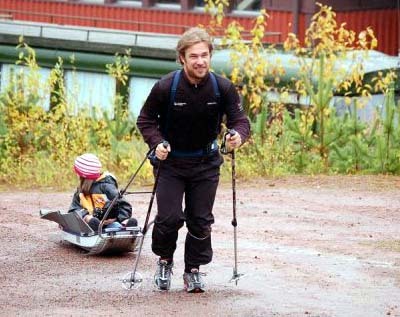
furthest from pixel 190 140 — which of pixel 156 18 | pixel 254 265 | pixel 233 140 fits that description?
pixel 156 18

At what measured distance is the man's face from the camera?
8586 millimetres

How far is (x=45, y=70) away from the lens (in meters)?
28.2

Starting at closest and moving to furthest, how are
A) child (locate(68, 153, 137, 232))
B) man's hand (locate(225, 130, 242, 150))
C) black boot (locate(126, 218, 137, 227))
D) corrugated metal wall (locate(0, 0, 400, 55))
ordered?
man's hand (locate(225, 130, 242, 150))
black boot (locate(126, 218, 137, 227))
child (locate(68, 153, 137, 232))
corrugated metal wall (locate(0, 0, 400, 55))

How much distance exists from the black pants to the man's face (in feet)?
1.99

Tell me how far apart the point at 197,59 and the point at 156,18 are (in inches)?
882

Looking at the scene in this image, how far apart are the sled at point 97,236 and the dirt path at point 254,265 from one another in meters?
0.08

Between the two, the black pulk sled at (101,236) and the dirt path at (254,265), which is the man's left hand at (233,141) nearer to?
the dirt path at (254,265)

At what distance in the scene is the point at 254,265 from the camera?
10070 mm

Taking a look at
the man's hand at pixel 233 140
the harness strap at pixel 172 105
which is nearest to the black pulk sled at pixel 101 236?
the harness strap at pixel 172 105

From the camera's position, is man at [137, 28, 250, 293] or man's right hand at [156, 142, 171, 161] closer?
man's right hand at [156, 142, 171, 161]

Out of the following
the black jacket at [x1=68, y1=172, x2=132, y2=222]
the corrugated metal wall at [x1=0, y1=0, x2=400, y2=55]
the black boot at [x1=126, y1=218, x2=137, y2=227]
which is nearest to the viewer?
the black boot at [x1=126, y1=218, x2=137, y2=227]

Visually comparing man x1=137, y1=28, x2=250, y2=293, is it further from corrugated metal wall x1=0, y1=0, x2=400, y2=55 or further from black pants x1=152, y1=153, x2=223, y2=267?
corrugated metal wall x1=0, y1=0, x2=400, y2=55

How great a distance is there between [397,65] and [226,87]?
14691 millimetres

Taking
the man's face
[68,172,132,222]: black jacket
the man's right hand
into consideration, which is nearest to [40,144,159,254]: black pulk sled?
[68,172,132,222]: black jacket
